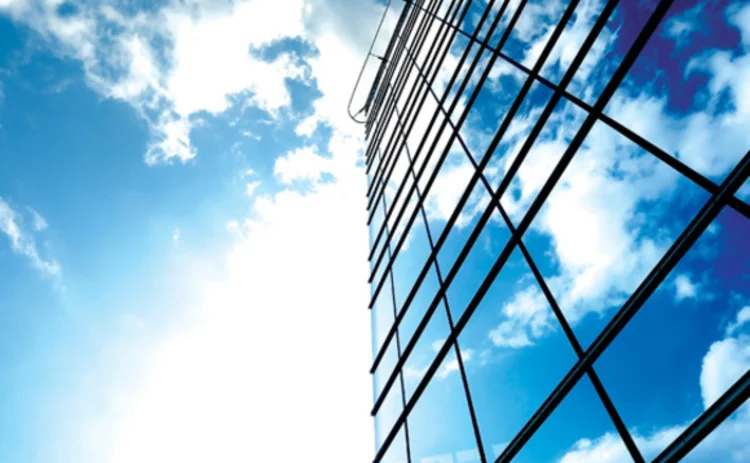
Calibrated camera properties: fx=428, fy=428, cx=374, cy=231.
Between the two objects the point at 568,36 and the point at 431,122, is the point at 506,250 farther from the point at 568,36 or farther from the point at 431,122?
the point at 431,122

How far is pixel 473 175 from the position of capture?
34.4 ft

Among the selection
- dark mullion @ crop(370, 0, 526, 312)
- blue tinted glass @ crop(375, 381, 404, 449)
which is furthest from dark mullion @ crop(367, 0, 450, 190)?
blue tinted glass @ crop(375, 381, 404, 449)

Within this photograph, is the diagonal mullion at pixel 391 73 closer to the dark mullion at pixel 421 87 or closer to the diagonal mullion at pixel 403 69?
the diagonal mullion at pixel 403 69

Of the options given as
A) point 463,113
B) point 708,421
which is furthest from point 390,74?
point 708,421

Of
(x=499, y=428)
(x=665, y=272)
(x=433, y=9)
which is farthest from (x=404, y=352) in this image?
(x=433, y=9)

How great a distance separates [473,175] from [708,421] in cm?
745

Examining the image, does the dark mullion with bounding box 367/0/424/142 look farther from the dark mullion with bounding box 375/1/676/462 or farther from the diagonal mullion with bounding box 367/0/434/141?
the dark mullion with bounding box 375/1/676/462

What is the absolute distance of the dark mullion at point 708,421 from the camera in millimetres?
3434

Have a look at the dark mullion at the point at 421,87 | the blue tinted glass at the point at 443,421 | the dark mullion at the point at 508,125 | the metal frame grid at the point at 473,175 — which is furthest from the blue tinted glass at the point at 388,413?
the dark mullion at the point at 421,87

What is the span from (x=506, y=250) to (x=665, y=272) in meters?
3.37

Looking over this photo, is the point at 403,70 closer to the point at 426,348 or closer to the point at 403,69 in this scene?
the point at 403,69

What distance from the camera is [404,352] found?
1133cm

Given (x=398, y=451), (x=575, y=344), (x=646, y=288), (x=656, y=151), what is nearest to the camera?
(x=646, y=288)

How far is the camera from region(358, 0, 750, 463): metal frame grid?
4570 mm
